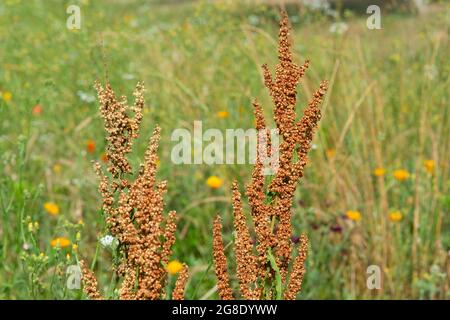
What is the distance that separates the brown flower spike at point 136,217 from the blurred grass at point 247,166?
635 mm

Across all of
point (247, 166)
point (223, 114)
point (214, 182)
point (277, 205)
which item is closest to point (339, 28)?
point (223, 114)

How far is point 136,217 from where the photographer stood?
1.51m

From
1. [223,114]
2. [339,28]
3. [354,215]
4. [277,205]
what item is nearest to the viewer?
[277,205]

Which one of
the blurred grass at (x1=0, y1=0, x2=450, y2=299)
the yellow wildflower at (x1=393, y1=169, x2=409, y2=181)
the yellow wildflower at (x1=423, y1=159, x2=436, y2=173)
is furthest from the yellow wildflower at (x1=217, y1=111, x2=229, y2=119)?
the yellow wildflower at (x1=423, y1=159, x2=436, y2=173)

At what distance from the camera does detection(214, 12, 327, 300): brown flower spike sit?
5.18ft

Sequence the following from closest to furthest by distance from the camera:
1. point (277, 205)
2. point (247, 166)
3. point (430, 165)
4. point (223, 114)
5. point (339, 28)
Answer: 1. point (277, 205)
2. point (430, 165)
3. point (247, 166)
4. point (223, 114)
5. point (339, 28)

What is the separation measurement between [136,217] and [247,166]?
6.70ft

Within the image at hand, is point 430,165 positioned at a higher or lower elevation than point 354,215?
higher

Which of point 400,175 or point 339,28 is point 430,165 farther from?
point 339,28

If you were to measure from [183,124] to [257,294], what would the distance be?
216cm

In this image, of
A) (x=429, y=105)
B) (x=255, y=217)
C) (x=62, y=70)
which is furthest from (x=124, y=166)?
(x=62, y=70)

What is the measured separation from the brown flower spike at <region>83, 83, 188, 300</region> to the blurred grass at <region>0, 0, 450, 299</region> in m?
0.64

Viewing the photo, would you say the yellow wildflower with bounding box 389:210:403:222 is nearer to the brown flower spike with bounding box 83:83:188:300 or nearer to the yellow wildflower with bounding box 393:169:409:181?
the yellow wildflower with bounding box 393:169:409:181

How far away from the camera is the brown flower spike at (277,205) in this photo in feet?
5.18
